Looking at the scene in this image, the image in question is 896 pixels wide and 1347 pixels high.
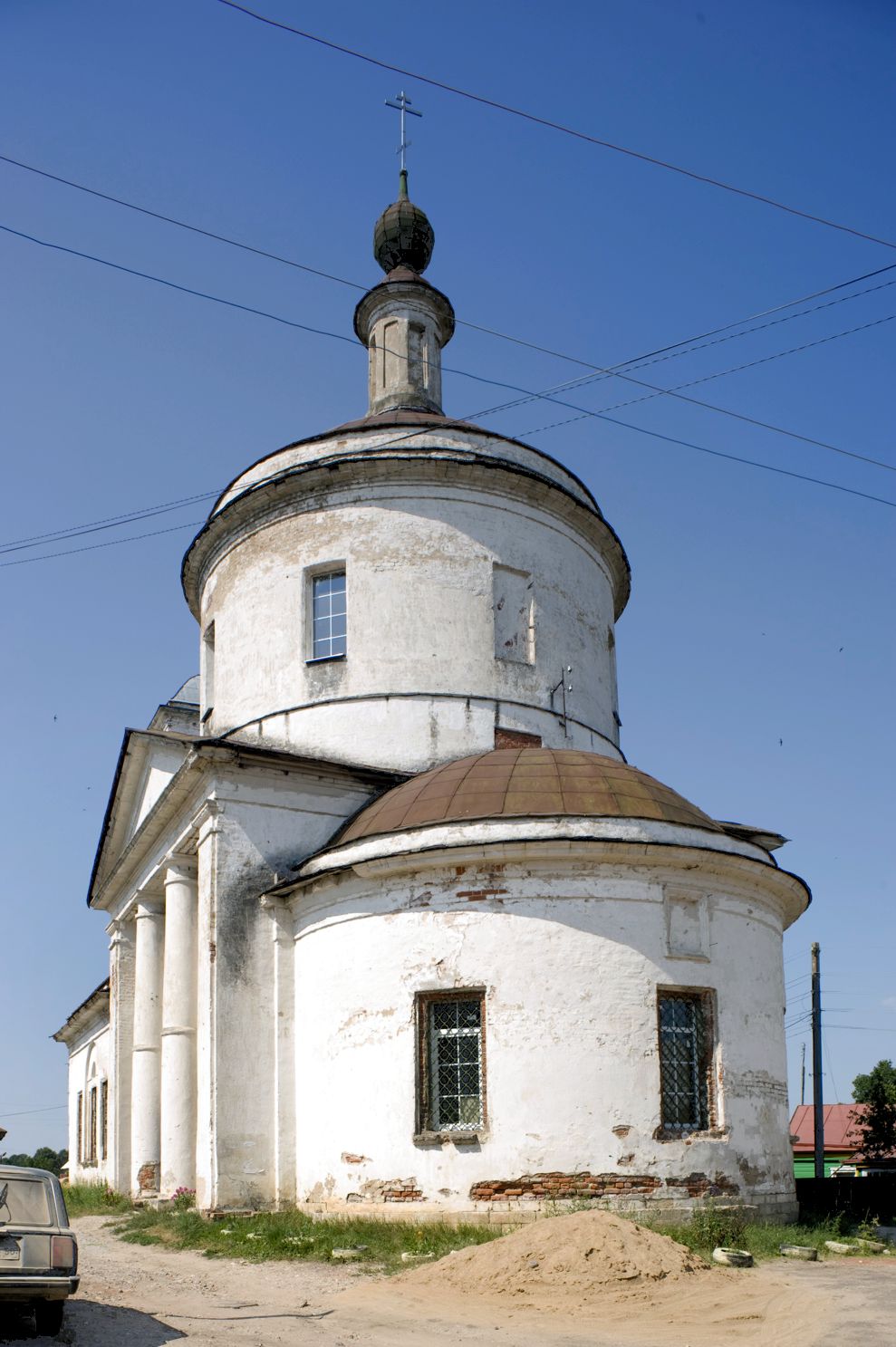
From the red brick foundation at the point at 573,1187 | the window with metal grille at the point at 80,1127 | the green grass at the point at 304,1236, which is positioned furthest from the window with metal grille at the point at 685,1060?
the window with metal grille at the point at 80,1127

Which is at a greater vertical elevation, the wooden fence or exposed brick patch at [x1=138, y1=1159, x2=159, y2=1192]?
exposed brick patch at [x1=138, y1=1159, x2=159, y2=1192]

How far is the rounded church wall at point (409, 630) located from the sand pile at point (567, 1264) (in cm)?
755

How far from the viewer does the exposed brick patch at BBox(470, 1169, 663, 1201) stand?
40.5 feet

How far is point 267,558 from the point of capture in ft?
61.7

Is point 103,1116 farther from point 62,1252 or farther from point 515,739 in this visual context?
point 62,1252

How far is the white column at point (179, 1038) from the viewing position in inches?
615

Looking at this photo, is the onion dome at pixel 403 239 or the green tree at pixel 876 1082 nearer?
the onion dome at pixel 403 239

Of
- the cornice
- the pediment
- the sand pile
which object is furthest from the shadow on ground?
the cornice

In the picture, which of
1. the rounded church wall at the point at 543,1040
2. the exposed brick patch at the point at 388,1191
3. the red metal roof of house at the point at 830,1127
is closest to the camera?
the rounded church wall at the point at 543,1040

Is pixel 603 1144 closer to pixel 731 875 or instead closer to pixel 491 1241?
pixel 491 1241

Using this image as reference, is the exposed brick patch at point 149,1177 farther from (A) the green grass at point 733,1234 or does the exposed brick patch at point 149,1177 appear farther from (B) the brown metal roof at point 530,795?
(A) the green grass at point 733,1234

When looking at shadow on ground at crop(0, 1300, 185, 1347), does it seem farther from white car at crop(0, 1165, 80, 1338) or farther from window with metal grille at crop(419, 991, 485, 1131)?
window with metal grille at crop(419, 991, 485, 1131)

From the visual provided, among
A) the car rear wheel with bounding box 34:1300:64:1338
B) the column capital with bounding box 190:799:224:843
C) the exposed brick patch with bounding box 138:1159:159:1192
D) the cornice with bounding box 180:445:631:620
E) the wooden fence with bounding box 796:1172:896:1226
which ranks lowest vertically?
the wooden fence with bounding box 796:1172:896:1226

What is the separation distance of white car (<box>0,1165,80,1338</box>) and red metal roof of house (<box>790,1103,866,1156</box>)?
42.4 meters
